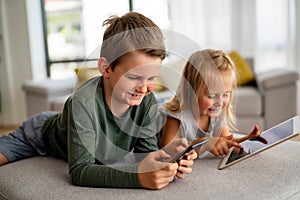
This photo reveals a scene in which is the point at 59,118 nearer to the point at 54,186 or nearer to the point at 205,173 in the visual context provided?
the point at 54,186

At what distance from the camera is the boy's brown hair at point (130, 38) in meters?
1.15

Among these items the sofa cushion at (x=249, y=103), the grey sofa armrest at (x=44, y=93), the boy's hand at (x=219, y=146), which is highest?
the boy's hand at (x=219, y=146)

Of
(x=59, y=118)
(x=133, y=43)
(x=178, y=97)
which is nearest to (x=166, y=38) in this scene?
(x=133, y=43)

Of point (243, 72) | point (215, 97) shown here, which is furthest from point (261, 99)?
point (215, 97)

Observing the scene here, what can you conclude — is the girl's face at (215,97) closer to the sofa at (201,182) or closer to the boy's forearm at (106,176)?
the sofa at (201,182)

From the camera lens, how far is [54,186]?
1156mm

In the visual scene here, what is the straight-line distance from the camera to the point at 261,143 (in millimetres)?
1315

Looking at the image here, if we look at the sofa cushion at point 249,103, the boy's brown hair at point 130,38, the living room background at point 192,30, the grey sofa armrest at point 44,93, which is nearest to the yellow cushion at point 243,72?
the sofa cushion at point 249,103

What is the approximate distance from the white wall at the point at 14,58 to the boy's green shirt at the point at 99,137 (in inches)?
111

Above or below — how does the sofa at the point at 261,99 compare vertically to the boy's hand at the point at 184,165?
below

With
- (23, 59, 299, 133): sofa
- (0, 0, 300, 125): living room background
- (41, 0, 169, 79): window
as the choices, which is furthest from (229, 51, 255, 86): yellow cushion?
(41, 0, 169, 79): window

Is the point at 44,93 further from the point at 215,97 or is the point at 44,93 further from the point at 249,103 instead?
the point at 215,97

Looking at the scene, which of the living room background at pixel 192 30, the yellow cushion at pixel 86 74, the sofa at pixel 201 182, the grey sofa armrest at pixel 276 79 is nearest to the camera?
the sofa at pixel 201 182

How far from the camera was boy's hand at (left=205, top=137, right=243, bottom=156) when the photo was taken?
137 cm
